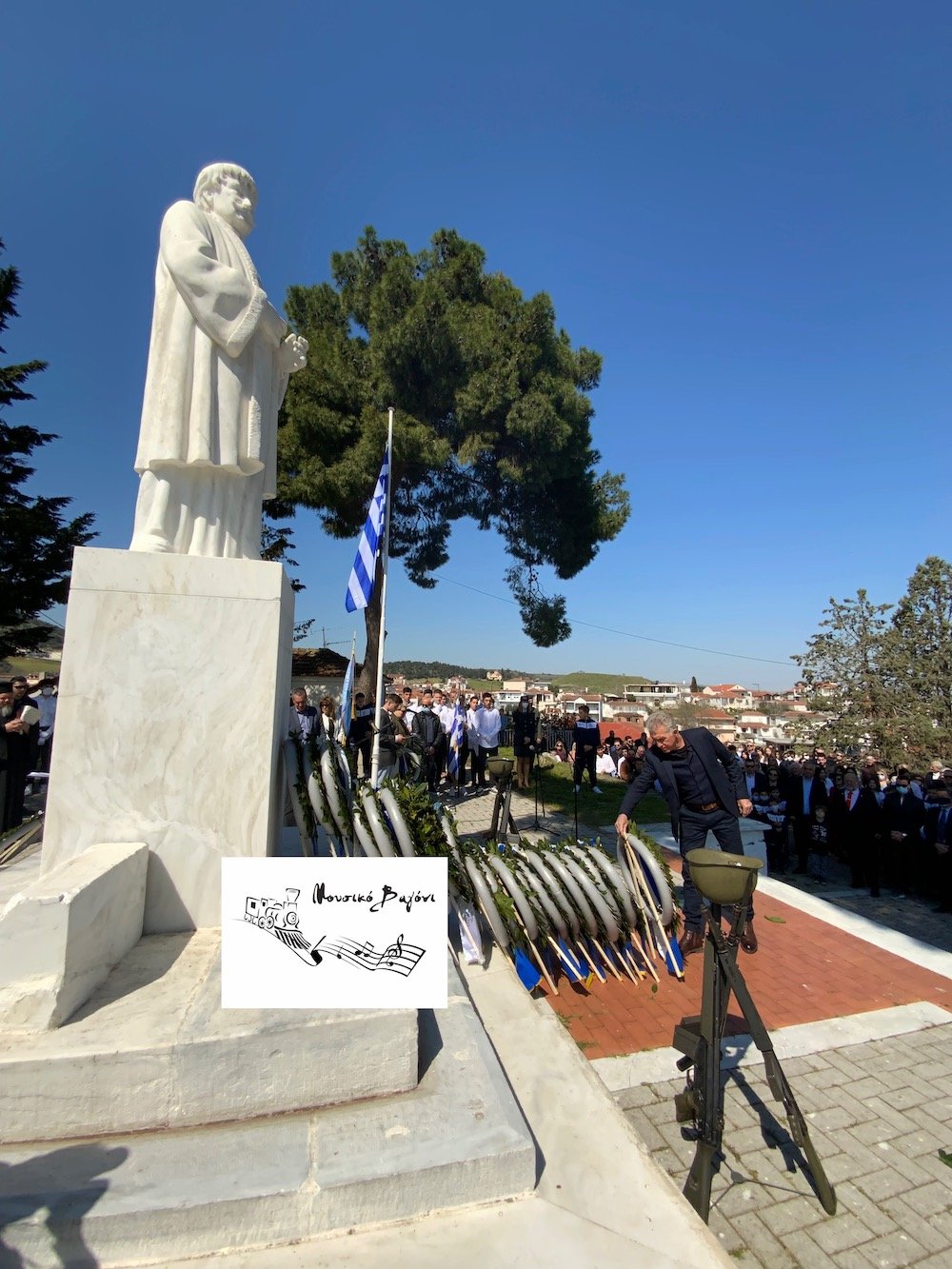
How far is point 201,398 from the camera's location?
2.99 metres

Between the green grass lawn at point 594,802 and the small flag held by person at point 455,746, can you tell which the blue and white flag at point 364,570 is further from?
the small flag held by person at point 455,746

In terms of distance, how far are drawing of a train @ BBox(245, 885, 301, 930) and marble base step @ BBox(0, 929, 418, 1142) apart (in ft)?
0.96

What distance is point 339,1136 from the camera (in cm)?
169

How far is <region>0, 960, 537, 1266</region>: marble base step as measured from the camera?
1416mm

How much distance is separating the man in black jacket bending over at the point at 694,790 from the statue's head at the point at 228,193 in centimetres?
390

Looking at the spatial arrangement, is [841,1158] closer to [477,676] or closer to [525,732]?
[525,732]

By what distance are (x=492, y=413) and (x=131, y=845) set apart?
13.8 m

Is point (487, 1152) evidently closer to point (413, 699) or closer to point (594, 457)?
point (413, 699)

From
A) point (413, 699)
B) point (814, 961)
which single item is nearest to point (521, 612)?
point (413, 699)

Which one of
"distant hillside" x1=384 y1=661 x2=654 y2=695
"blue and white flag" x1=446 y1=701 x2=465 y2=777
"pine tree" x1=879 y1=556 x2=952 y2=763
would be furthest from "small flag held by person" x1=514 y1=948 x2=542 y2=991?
"distant hillside" x1=384 y1=661 x2=654 y2=695

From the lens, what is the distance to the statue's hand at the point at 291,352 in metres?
3.52

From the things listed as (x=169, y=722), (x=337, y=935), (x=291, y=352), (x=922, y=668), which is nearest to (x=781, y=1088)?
(x=337, y=935)

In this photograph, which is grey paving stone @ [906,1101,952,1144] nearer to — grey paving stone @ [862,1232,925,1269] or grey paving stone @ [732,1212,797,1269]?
grey paving stone @ [862,1232,925,1269]

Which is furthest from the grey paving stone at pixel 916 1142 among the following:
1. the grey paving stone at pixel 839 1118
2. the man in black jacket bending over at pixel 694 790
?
the man in black jacket bending over at pixel 694 790
